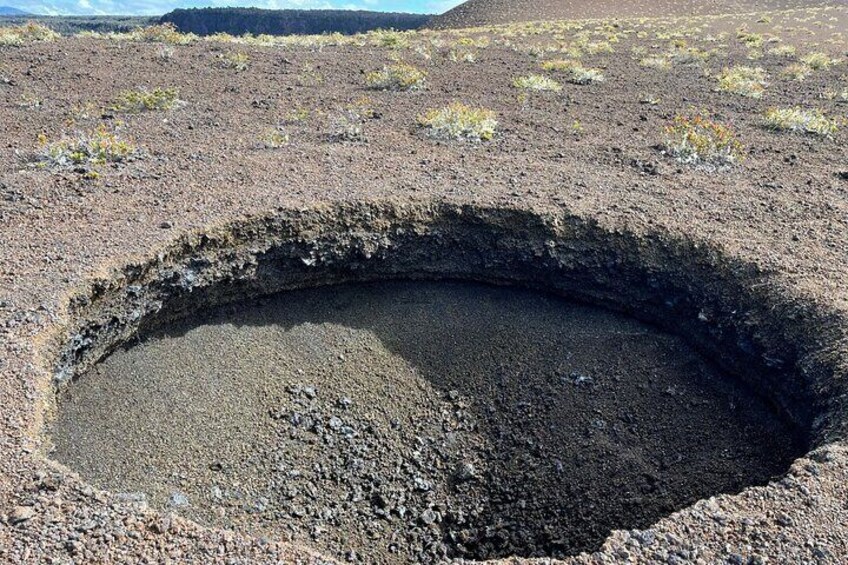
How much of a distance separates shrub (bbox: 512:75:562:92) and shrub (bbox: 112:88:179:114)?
7413 mm

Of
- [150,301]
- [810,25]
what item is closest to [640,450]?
[150,301]

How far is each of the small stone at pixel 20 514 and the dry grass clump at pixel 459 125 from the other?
7887mm

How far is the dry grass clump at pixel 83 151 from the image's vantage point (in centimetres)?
823

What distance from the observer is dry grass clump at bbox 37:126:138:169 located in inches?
324

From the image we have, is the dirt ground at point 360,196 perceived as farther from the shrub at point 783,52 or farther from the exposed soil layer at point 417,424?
the shrub at point 783,52

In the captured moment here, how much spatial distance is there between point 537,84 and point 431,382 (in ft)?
30.6

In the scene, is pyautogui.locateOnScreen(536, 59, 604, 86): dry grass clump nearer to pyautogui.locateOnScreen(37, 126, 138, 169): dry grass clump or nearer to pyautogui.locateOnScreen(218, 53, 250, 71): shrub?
pyautogui.locateOnScreen(218, 53, 250, 71): shrub

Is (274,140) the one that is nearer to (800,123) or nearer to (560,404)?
(560,404)

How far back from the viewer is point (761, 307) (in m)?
6.31

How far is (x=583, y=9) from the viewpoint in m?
50.8

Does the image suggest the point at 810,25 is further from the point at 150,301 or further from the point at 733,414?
the point at 150,301

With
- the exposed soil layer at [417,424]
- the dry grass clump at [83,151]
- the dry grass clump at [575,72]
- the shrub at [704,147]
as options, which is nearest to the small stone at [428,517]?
the exposed soil layer at [417,424]

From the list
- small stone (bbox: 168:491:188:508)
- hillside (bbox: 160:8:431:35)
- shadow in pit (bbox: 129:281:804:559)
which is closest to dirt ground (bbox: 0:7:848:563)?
shadow in pit (bbox: 129:281:804:559)

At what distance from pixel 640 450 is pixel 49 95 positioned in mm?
11661
